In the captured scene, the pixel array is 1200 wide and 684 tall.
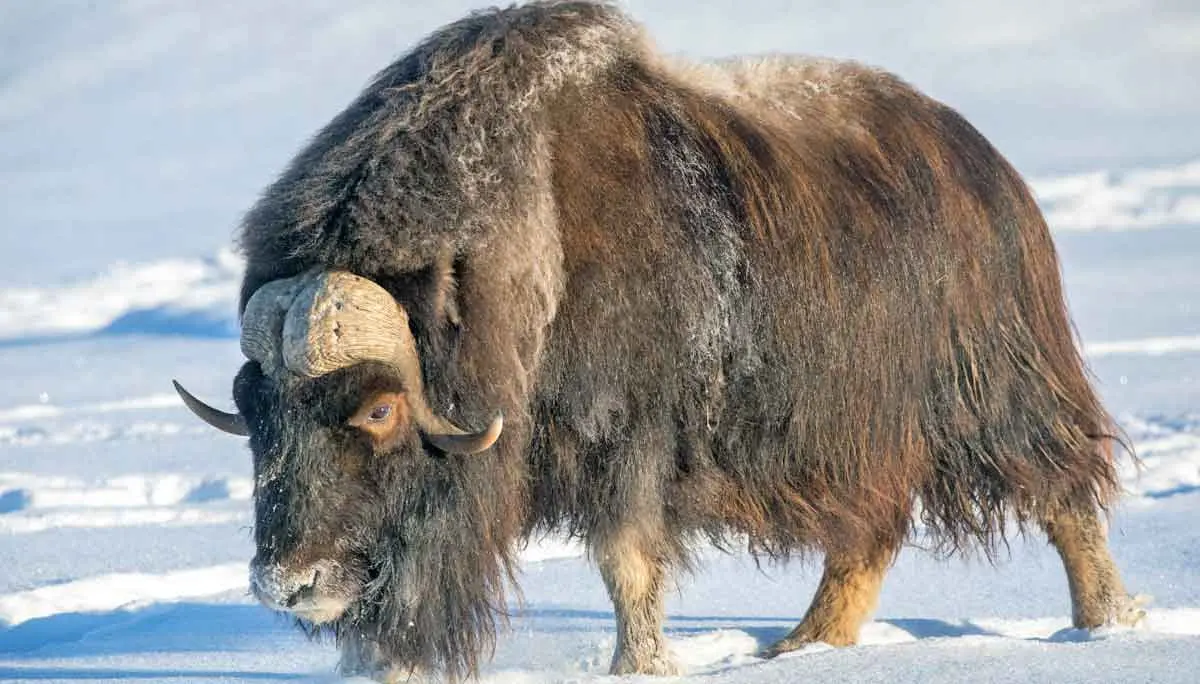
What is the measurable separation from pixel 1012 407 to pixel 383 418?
5.54 feet

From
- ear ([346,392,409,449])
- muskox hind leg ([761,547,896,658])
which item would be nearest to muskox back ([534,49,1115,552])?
muskox hind leg ([761,547,896,658])

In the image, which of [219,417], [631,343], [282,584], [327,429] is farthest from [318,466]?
[631,343]

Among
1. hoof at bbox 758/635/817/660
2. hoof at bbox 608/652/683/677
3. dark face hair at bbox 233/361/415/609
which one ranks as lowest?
hoof at bbox 758/635/817/660

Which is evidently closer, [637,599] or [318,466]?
[318,466]

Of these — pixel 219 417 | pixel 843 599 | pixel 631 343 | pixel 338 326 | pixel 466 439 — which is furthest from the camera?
pixel 843 599

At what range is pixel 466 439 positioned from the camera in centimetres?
277

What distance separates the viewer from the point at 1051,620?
3.84m

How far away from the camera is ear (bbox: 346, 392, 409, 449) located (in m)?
2.68

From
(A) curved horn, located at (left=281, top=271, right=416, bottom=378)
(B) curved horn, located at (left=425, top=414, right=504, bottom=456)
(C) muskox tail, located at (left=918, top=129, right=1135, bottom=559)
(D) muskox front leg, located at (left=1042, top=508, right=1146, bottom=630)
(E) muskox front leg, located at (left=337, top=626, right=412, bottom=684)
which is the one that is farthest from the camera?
(D) muskox front leg, located at (left=1042, top=508, right=1146, bottom=630)

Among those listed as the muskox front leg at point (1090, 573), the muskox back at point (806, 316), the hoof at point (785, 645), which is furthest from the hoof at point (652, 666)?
the muskox front leg at point (1090, 573)

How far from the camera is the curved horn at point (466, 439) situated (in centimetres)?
275

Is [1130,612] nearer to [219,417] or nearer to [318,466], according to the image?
A: [318,466]

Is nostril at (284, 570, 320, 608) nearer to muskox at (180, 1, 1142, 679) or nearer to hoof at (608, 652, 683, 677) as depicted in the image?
muskox at (180, 1, 1142, 679)

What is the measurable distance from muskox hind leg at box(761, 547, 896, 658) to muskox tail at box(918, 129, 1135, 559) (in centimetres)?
18
